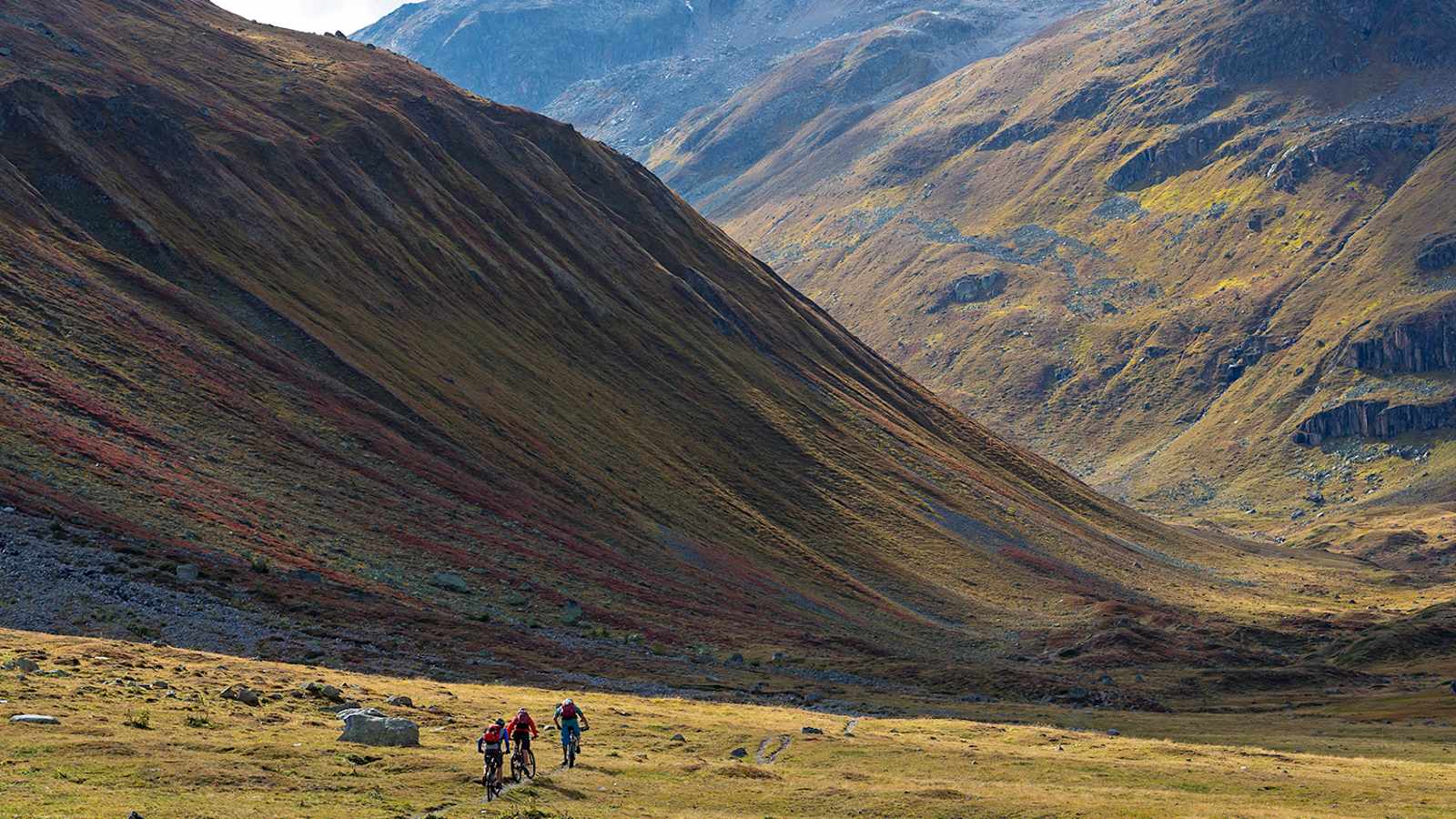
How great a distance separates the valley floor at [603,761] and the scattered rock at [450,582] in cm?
2448

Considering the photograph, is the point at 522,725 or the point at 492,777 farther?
the point at 522,725

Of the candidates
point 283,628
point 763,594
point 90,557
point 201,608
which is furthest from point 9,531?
point 763,594

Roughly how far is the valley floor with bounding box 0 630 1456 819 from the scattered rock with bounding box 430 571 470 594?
24484 mm

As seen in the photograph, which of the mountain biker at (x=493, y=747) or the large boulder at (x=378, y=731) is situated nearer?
the mountain biker at (x=493, y=747)

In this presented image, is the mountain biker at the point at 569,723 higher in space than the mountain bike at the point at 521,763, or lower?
higher

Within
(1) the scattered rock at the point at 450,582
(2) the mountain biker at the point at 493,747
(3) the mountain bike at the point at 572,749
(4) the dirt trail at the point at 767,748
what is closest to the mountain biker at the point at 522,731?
(2) the mountain biker at the point at 493,747

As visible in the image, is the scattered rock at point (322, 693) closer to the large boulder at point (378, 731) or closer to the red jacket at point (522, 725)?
the large boulder at point (378, 731)

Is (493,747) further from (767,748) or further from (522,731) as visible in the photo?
(767,748)

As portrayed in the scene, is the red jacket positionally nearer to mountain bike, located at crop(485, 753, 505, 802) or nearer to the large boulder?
mountain bike, located at crop(485, 753, 505, 802)

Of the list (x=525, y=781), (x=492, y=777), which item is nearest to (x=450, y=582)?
(x=525, y=781)

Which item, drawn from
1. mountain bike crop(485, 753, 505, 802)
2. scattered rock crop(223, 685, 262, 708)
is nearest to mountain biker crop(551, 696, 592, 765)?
mountain bike crop(485, 753, 505, 802)

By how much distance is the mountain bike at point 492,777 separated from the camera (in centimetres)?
3747

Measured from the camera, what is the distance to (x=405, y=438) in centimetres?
11762

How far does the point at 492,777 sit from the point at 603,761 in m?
9.50
